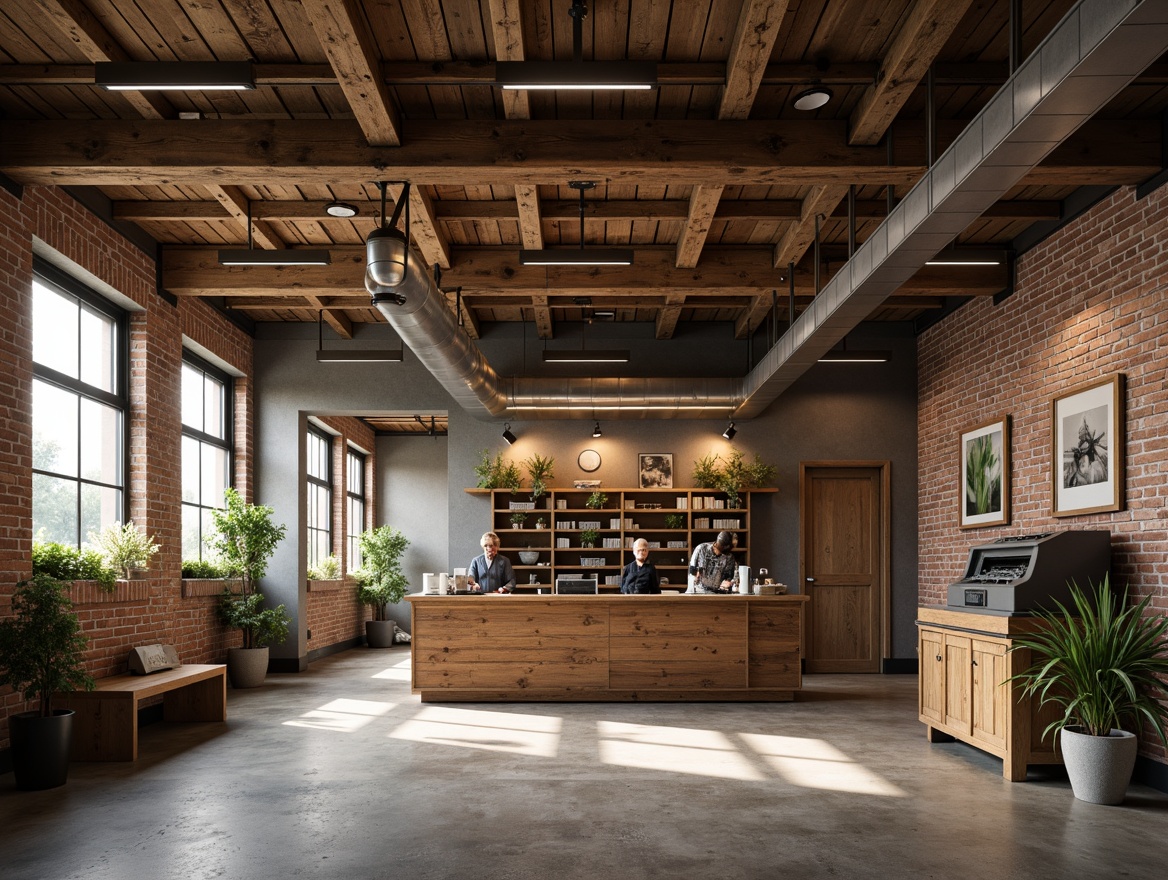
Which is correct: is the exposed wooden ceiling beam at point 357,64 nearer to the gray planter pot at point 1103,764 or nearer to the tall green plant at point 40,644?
the tall green plant at point 40,644

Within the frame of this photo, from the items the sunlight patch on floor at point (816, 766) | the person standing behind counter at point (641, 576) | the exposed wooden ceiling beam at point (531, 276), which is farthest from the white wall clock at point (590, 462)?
the sunlight patch on floor at point (816, 766)

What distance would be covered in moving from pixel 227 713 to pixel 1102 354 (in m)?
7.49

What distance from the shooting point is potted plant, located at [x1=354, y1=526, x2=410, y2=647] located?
15.7 m

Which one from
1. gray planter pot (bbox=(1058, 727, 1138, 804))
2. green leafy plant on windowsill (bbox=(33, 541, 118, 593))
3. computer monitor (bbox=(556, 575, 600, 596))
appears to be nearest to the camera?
gray planter pot (bbox=(1058, 727, 1138, 804))

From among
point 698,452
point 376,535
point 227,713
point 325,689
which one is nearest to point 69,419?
point 227,713

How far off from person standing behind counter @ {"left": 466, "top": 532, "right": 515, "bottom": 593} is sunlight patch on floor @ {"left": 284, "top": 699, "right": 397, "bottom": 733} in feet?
5.40

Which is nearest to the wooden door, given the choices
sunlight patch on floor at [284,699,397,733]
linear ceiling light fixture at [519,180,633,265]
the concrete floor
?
the concrete floor

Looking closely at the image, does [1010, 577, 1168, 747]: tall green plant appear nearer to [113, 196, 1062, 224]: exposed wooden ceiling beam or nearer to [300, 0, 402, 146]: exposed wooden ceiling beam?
[113, 196, 1062, 224]: exposed wooden ceiling beam

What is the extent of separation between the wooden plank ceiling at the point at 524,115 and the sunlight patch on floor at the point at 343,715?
13.0ft

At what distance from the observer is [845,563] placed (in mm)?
11492

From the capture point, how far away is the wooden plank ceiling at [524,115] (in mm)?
4891

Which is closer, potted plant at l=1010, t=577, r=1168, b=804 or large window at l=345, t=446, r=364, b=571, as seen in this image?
potted plant at l=1010, t=577, r=1168, b=804

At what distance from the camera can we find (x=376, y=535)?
16.3 meters

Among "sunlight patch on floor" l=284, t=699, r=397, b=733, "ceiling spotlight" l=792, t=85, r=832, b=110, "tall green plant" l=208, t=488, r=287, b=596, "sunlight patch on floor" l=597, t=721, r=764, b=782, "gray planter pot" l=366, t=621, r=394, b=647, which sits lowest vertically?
"gray planter pot" l=366, t=621, r=394, b=647
